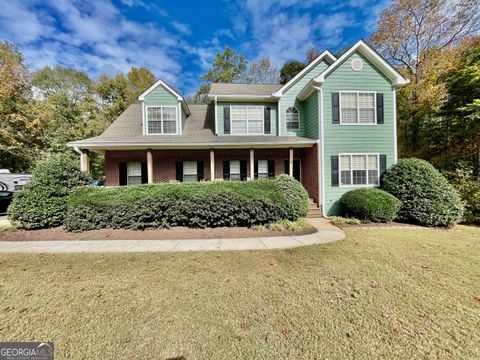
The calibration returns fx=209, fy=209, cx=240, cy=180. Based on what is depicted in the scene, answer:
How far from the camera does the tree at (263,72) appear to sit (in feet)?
83.7

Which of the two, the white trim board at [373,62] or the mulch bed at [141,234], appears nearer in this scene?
the mulch bed at [141,234]

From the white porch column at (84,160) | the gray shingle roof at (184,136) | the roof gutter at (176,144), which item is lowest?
the white porch column at (84,160)

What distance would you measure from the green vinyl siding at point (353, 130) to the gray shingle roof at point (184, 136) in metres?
1.26

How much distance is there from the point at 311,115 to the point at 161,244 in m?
9.83

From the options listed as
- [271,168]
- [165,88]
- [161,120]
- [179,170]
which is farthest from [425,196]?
[165,88]

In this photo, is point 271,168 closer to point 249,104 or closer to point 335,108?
point 249,104

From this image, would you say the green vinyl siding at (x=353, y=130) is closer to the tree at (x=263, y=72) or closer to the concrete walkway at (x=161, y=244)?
the concrete walkway at (x=161, y=244)

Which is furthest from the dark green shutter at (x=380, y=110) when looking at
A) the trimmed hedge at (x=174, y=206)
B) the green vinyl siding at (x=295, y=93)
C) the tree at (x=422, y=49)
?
the trimmed hedge at (x=174, y=206)

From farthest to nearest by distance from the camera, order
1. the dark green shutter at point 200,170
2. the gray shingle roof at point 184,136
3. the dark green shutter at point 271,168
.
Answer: the dark green shutter at point 271,168 → the dark green shutter at point 200,170 → the gray shingle roof at point 184,136

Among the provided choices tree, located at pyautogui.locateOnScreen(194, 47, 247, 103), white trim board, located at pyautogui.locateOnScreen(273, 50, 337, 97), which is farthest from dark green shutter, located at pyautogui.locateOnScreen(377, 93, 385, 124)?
tree, located at pyautogui.locateOnScreen(194, 47, 247, 103)

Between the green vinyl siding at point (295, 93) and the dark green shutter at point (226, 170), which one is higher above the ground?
the green vinyl siding at point (295, 93)

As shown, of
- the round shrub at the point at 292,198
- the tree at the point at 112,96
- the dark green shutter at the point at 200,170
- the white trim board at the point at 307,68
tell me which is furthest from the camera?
the tree at the point at 112,96

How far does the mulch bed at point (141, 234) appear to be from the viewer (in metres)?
6.91

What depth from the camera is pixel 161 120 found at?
1219 centimetres
